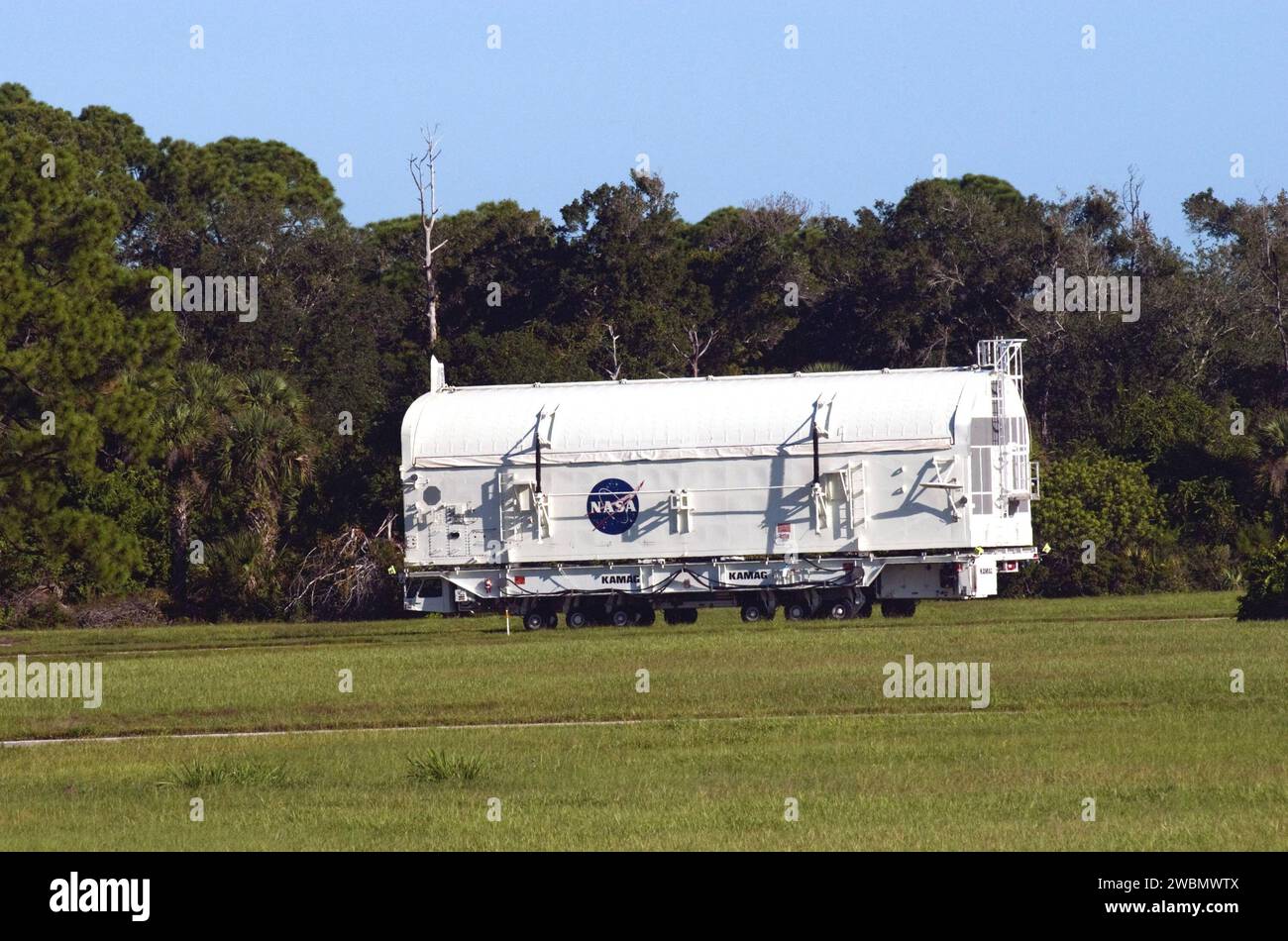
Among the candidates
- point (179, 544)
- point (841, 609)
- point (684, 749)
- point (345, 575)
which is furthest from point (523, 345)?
point (684, 749)

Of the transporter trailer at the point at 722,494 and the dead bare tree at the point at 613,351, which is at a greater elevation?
the dead bare tree at the point at 613,351

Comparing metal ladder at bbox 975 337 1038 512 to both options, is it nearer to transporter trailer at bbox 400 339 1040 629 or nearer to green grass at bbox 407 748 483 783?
transporter trailer at bbox 400 339 1040 629

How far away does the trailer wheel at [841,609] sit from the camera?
4159 centimetres

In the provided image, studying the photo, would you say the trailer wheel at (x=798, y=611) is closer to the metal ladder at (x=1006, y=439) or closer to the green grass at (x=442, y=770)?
the metal ladder at (x=1006, y=439)

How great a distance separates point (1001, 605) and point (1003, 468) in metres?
5.14

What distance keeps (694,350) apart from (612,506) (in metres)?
21.2

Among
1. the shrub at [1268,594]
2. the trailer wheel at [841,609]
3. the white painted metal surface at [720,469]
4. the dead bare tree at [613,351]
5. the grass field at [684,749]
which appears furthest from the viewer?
the dead bare tree at [613,351]

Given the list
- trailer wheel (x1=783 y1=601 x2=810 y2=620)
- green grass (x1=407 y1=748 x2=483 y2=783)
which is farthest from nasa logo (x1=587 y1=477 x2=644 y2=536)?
green grass (x1=407 y1=748 x2=483 y2=783)

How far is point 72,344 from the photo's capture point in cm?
4522

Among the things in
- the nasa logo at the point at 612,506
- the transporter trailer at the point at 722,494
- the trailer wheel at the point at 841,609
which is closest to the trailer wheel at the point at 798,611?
the transporter trailer at the point at 722,494

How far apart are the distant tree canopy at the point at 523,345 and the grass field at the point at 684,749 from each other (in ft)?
46.4

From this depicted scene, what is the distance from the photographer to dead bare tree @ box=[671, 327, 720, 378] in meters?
61.9
